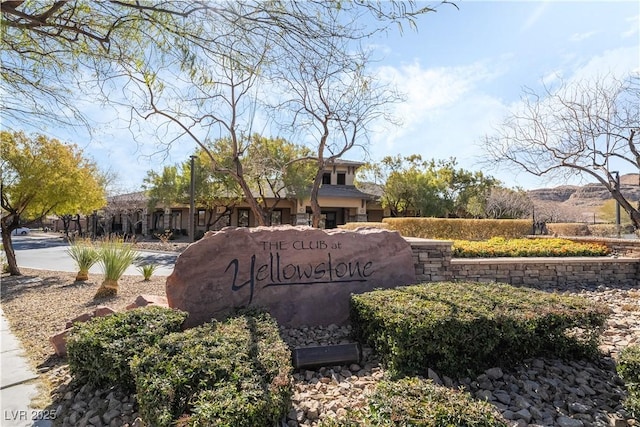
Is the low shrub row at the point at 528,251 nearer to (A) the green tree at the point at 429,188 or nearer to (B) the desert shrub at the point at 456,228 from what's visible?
(B) the desert shrub at the point at 456,228

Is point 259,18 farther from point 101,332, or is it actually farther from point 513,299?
point 513,299

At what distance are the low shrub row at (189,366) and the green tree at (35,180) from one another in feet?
28.3

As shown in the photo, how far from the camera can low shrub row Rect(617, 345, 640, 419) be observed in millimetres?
2768

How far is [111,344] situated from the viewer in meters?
3.24

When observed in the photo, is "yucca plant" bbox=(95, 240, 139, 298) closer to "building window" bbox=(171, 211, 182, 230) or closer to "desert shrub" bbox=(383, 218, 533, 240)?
"desert shrub" bbox=(383, 218, 533, 240)

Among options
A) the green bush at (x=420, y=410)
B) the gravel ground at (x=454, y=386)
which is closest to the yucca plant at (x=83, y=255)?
the gravel ground at (x=454, y=386)

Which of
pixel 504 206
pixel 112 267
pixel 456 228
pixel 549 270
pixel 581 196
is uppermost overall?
pixel 581 196

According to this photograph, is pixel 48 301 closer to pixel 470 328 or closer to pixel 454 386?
pixel 454 386

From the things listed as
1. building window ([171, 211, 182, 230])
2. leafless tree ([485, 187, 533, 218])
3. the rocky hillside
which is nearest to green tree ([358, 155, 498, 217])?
leafless tree ([485, 187, 533, 218])

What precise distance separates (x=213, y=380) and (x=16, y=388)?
2333 millimetres

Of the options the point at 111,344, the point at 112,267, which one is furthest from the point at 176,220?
the point at 111,344

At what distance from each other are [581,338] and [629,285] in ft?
19.7

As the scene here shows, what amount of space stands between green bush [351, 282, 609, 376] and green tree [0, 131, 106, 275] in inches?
400

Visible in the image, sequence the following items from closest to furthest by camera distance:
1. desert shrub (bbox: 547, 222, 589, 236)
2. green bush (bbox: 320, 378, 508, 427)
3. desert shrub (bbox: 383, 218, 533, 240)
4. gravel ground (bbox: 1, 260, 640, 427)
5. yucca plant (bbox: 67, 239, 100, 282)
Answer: green bush (bbox: 320, 378, 508, 427) → gravel ground (bbox: 1, 260, 640, 427) → yucca plant (bbox: 67, 239, 100, 282) → desert shrub (bbox: 383, 218, 533, 240) → desert shrub (bbox: 547, 222, 589, 236)
